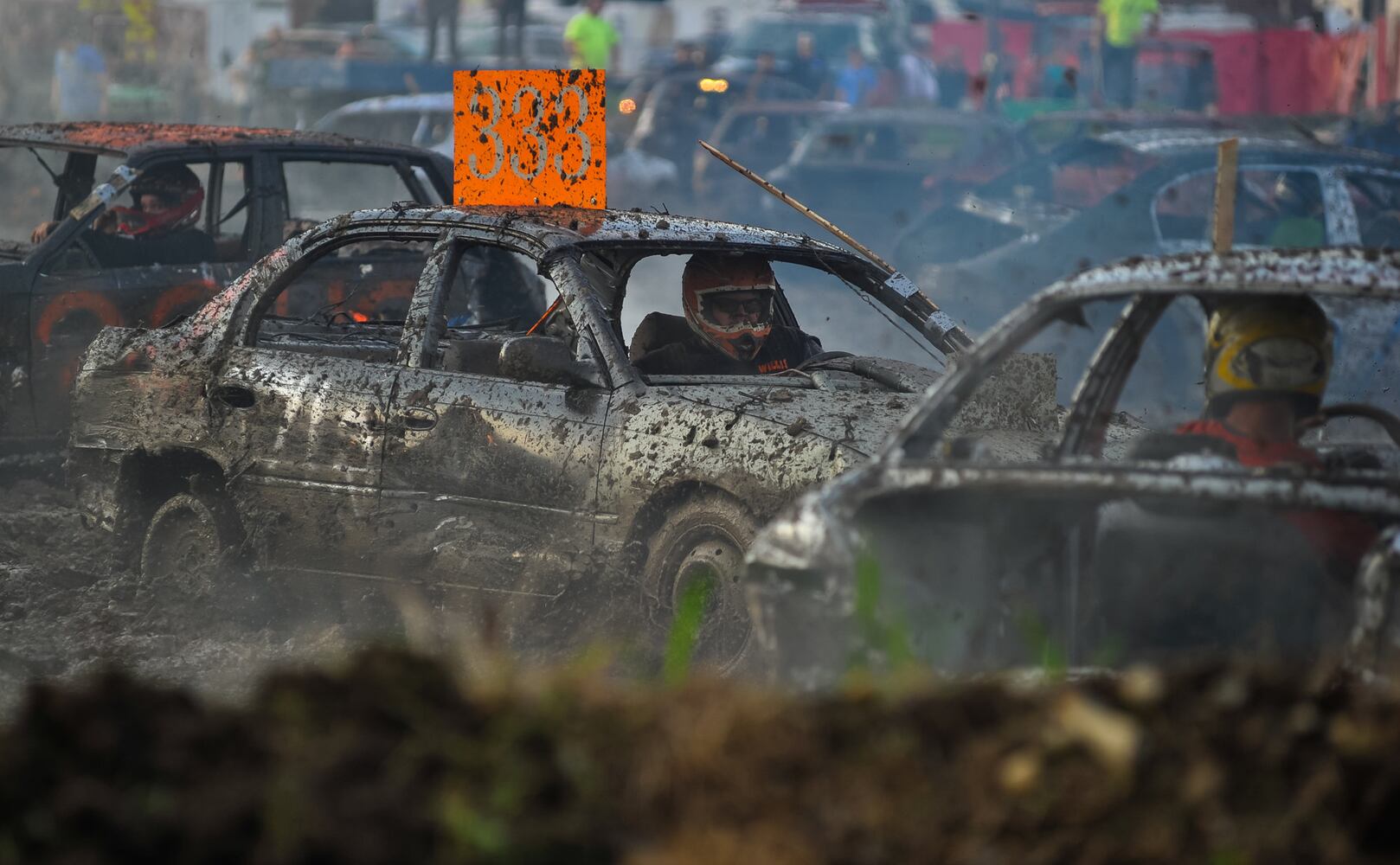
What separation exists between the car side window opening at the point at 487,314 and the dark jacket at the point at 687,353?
Result: 30 cm

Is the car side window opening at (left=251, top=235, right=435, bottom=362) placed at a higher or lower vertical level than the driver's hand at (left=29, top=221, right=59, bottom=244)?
lower

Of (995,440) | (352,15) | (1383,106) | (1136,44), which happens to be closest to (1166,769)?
(995,440)

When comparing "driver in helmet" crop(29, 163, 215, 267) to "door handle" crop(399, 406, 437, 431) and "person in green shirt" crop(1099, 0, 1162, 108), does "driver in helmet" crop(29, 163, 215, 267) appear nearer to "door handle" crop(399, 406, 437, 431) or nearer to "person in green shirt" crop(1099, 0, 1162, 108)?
"door handle" crop(399, 406, 437, 431)

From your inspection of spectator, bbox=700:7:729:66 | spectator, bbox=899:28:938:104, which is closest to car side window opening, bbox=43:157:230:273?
spectator, bbox=700:7:729:66

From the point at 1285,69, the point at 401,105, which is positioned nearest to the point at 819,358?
the point at 401,105

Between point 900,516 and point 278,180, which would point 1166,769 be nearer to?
point 900,516

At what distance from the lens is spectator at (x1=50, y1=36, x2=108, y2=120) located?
2327cm

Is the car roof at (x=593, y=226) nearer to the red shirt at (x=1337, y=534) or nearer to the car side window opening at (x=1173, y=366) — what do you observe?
the red shirt at (x=1337, y=534)

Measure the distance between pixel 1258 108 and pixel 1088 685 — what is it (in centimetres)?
2111

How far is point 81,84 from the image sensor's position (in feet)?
76.7

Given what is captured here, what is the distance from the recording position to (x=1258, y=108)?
73.3 ft

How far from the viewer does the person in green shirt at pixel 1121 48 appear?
21047 millimetres

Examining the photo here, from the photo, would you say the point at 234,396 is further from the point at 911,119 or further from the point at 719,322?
the point at 911,119

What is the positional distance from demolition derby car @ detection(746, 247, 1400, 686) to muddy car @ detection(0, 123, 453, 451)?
479 cm
